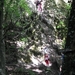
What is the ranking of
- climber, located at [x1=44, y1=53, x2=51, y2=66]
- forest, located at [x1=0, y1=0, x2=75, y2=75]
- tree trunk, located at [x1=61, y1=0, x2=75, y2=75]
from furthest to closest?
climber, located at [x1=44, y1=53, x2=51, y2=66]
forest, located at [x1=0, y1=0, x2=75, y2=75]
tree trunk, located at [x1=61, y1=0, x2=75, y2=75]

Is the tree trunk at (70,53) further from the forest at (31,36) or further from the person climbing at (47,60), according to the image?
the person climbing at (47,60)

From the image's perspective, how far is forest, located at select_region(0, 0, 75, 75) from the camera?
25.3ft

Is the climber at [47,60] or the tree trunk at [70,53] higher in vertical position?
the tree trunk at [70,53]

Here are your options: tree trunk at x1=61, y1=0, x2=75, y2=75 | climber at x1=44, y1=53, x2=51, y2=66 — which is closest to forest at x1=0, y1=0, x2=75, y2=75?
climber at x1=44, y1=53, x2=51, y2=66

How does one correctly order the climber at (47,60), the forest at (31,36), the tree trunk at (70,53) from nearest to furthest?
the tree trunk at (70,53), the forest at (31,36), the climber at (47,60)

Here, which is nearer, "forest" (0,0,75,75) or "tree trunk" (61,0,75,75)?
"tree trunk" (61,0,75,75)

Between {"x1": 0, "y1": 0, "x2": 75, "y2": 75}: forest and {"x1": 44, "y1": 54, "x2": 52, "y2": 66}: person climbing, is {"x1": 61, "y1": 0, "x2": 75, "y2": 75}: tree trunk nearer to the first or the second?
{"x1": 0, "y1": 0, "x2": 75, "y2": 75}: forest

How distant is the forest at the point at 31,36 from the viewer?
25.3ft

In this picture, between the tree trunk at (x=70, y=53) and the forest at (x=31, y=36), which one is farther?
the forest at (x=31, y=36)

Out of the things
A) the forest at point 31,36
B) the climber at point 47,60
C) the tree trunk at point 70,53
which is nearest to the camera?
the tree trunk at point 70,53

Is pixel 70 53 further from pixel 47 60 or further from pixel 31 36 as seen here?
pixel 31 36

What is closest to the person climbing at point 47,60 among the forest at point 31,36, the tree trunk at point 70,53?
the forest at point 31,36

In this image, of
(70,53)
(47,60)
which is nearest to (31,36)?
(47,60)

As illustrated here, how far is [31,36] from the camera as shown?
12.4m
